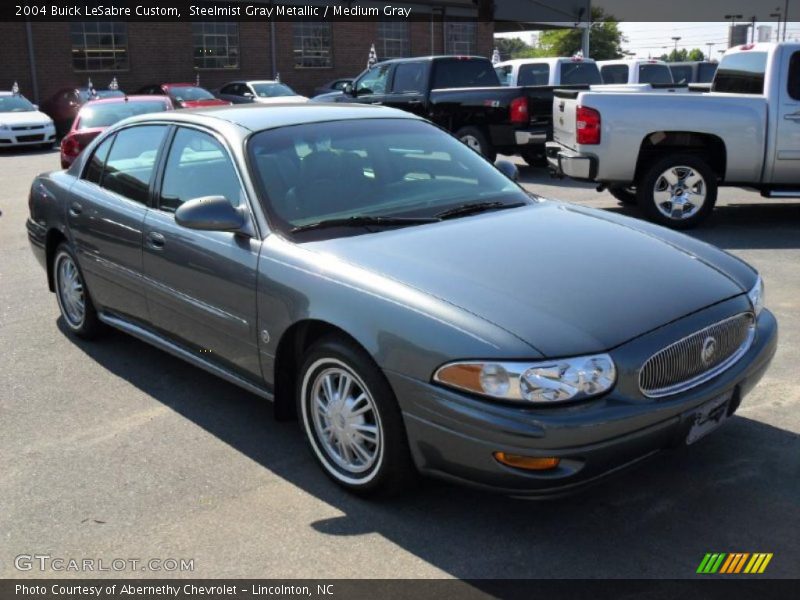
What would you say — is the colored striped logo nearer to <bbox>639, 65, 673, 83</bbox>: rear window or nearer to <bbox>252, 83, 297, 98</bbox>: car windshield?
<bbox>639, 65, 673, 83</bbox>: rear window

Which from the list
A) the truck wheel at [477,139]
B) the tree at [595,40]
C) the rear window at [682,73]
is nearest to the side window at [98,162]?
the truck wheel at [477,139]

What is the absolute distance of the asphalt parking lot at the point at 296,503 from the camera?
3.27 meters

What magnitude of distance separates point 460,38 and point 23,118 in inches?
880

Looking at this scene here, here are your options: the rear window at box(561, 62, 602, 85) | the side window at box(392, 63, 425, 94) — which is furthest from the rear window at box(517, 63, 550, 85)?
the side window at box(392, 63, 425, 94)

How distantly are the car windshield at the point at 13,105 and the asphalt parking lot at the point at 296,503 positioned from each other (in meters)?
18.6

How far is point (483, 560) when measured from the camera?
10.7 ft

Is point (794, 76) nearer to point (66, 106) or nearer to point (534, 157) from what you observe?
point (534, 157)

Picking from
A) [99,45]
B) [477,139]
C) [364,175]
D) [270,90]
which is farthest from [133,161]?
[99,45]

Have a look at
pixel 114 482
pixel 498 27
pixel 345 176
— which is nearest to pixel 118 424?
pixel 114 482

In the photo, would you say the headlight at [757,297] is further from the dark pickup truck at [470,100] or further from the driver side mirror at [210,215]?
the dark pickup truck at [470,100]

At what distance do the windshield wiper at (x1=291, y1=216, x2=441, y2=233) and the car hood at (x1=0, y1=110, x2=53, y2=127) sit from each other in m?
18.8

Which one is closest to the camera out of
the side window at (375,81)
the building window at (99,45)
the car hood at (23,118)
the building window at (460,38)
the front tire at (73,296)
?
the front tire at (73,296)

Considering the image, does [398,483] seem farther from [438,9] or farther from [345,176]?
[438,9]

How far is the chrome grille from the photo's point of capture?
10.7 feet
